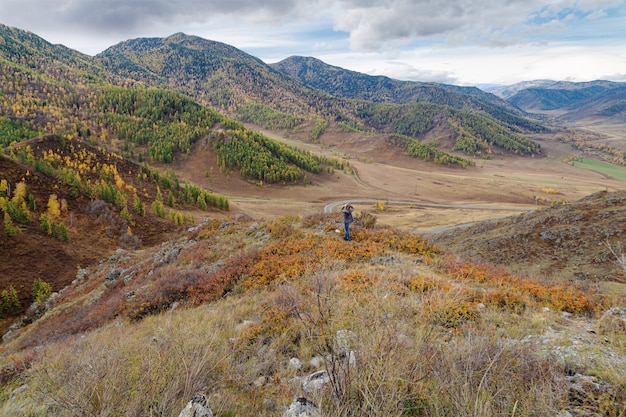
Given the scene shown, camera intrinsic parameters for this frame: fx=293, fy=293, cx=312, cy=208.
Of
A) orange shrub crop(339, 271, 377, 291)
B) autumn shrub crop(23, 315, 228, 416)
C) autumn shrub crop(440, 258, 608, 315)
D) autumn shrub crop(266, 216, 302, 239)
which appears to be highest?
autumn shrub crop(23, 315, 228, 416)

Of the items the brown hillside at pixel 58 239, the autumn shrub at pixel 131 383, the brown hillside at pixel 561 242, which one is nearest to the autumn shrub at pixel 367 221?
the brown hillside at pixel 561 242

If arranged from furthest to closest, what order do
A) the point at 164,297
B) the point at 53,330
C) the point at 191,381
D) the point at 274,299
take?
the point at 53,330 → the point at 164,297 → the point at 274,299 → the point at 191,381

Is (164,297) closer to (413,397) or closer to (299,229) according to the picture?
(299,229)

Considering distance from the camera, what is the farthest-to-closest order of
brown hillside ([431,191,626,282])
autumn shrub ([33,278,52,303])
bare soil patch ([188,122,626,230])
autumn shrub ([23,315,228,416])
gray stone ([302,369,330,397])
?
bare soil patch ([188,122,626,230]) < autumn shrub ([33,278,52,303]) < brown hillside ([431,191,626,282]) < gray stone ([302,369,330,397]) < autumn shrub ([23,315,228,416])

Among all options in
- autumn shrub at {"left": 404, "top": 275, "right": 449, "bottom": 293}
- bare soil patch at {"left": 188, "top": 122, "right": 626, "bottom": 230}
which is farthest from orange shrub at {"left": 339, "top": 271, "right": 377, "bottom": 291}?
bare soil patch at {"left": 188, "top": 122, "right": 626, "bottom": 230}

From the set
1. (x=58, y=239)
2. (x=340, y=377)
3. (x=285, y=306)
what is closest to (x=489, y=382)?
(x=340, y=377)

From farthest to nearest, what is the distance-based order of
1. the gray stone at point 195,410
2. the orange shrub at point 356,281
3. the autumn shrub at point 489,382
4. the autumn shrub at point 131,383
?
the orange shrub at point 356,281
the autumn shrub at point 131,383
the gray stone at point 195,410
the autumn shrub at point 489,382

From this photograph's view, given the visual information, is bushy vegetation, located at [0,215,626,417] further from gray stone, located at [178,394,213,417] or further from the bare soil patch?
the bare soil patch

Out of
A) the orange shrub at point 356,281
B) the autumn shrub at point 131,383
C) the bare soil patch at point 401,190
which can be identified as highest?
the autumn shrub at point 131,383

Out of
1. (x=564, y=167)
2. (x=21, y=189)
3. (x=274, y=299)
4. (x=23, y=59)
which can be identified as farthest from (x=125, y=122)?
(x=564, y=167)

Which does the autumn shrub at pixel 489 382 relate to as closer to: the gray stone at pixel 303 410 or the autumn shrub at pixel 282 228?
the gray stone at pixel 303 410

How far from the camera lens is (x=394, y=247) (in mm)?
14117

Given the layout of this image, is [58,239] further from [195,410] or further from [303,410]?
[303,410]

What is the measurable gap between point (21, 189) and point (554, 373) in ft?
144
